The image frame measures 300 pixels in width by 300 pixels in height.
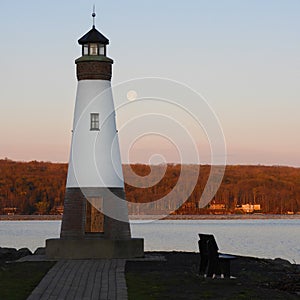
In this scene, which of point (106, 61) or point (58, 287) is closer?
point (58, 287)

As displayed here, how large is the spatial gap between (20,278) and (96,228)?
247 inches

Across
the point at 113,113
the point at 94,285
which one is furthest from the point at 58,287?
the point at 113,113

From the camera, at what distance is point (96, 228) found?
23922mm

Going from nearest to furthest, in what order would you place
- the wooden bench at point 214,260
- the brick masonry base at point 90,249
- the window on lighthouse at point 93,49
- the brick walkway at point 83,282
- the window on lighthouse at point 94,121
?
the brick walkway at point 83,282 → the wooden bench at point 214,260 → the brick masonry base at point 90,249 → the window on lighthouse at point 94,121 → the window on lighthouse at point 93,49

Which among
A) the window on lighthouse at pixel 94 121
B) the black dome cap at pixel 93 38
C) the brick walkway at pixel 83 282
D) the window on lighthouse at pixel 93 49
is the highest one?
the black dome cap at pixel 93 38

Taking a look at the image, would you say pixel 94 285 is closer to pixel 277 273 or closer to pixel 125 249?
pixel 277 273

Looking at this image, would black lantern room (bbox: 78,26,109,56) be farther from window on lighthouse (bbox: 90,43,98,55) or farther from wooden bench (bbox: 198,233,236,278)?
wooden bench (bbox: 198,233,236,278)

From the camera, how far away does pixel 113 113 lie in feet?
78.7

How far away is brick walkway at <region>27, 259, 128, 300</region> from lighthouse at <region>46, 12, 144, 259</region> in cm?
149

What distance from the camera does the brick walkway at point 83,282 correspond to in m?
14.5

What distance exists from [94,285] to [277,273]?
5.51m

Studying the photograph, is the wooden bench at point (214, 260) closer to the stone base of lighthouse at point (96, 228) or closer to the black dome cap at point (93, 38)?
the stone base of lighthouse at point (96, 228)

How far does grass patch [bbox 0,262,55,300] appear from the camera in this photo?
15008mm

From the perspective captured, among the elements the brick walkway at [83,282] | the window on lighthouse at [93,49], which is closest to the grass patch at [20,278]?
the brick walkway at [83,282]
